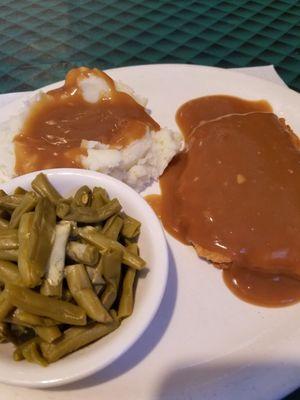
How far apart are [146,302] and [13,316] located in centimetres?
66

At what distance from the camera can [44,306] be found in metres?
2.17

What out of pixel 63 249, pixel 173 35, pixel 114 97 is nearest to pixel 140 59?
pixel 173 35

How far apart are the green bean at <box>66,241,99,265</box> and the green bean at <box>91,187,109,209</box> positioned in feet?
A: 1.14

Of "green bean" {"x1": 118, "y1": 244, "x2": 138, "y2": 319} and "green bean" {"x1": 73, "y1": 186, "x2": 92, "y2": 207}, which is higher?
"green bean" {"x1": 73, "y1": 186, "x2": 92, "y2": 207}

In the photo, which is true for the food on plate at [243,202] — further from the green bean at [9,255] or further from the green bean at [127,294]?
the green bean at [9,255]

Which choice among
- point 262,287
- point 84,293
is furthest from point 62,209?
point 262,287

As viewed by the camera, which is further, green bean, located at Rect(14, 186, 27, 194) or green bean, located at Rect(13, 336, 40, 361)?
green bean, located at Rect(14, 186, 27, 194)

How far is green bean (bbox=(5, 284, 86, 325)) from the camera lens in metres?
2.16

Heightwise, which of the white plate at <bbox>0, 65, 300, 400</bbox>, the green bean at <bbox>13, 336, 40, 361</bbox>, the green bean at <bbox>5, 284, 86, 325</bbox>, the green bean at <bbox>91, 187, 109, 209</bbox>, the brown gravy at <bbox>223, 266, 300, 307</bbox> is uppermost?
the green bean at <bbox>91, 187, 109, 209</bbox>

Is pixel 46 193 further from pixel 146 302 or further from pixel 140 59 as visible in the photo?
pixel 140 59

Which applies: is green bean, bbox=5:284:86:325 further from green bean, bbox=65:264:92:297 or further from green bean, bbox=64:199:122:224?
green bean, bbox=64:199:122:224

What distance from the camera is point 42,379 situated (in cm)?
207

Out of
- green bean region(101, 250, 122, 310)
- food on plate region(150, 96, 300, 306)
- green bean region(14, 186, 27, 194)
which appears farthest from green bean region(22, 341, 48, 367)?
food on plate region(150, 96, 300, 306)

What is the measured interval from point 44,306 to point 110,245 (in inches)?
18.0
